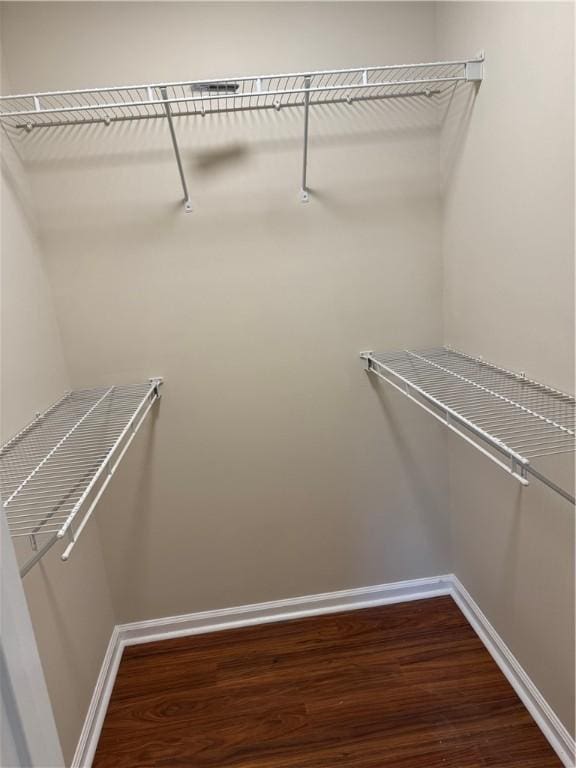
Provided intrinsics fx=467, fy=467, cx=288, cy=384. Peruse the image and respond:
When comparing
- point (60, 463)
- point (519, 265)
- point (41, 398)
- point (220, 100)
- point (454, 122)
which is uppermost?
point (220, 100)

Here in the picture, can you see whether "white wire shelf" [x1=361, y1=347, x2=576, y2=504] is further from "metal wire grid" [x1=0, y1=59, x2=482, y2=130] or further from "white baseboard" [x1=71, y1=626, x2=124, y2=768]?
"white baseboard" [x1=71, y1=626, x2=124, y2=768]

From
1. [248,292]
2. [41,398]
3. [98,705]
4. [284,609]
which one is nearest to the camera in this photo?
[41,398]

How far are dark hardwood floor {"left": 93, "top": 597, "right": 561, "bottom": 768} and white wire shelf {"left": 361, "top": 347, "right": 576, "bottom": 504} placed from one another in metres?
0.84

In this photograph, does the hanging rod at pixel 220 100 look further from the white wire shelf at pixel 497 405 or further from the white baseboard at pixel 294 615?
the white baseboard at pixel 294 615

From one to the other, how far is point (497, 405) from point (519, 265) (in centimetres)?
43

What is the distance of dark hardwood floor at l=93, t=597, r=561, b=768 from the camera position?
147cm

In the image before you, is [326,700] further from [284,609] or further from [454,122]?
[454,122]

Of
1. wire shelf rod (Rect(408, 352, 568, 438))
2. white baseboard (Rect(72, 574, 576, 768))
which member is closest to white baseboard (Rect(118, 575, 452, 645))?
white baseboard (Rect(72, 574, 576, 768))

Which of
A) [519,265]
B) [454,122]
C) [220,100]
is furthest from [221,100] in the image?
[519,265]

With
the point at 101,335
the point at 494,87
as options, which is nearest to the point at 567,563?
the point at 494,87

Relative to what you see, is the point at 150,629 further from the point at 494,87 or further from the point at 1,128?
the point at 494,87

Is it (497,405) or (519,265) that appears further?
(519,265)

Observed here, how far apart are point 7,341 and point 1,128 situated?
0.69 metres

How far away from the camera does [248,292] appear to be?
175cm
